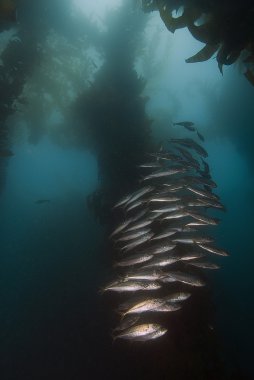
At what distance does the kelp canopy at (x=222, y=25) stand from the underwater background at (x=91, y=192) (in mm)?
2354

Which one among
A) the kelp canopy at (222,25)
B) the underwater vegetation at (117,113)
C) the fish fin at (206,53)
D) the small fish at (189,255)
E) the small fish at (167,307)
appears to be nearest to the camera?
the kelp canopy at (222,25)

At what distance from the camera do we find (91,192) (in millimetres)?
15516

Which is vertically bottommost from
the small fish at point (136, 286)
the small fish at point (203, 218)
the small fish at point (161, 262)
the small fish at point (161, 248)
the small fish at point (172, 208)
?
the small fish at point (136, 286)

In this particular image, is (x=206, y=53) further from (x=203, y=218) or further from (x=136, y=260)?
(x=136, y=260)

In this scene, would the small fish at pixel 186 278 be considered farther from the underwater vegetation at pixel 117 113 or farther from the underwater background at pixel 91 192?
the underwater vegetation at pixel 117 113

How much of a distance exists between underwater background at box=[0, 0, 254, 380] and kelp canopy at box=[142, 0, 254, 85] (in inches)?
92.7

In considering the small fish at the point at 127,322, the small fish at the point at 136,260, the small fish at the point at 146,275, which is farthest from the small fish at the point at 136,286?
the small fish at the point at 127,322

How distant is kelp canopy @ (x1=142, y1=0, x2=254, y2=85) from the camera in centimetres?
378

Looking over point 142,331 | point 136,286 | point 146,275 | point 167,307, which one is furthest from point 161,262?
point 142,331

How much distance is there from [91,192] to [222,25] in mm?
12137

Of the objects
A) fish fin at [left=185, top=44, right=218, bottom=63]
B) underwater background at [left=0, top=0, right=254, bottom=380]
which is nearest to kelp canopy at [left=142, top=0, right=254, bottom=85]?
fish fin at [left=185, top=44, right=218, bottom=63]

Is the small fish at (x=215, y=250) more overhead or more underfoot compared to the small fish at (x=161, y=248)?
more underfoot

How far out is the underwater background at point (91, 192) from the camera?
9922 millimetres

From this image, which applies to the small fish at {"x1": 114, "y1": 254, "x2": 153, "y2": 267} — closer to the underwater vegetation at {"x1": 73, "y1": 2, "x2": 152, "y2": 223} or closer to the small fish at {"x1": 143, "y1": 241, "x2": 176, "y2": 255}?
the small fish at {"x1": 143, "y1": 241, "x2": 176, "y2": 255}
